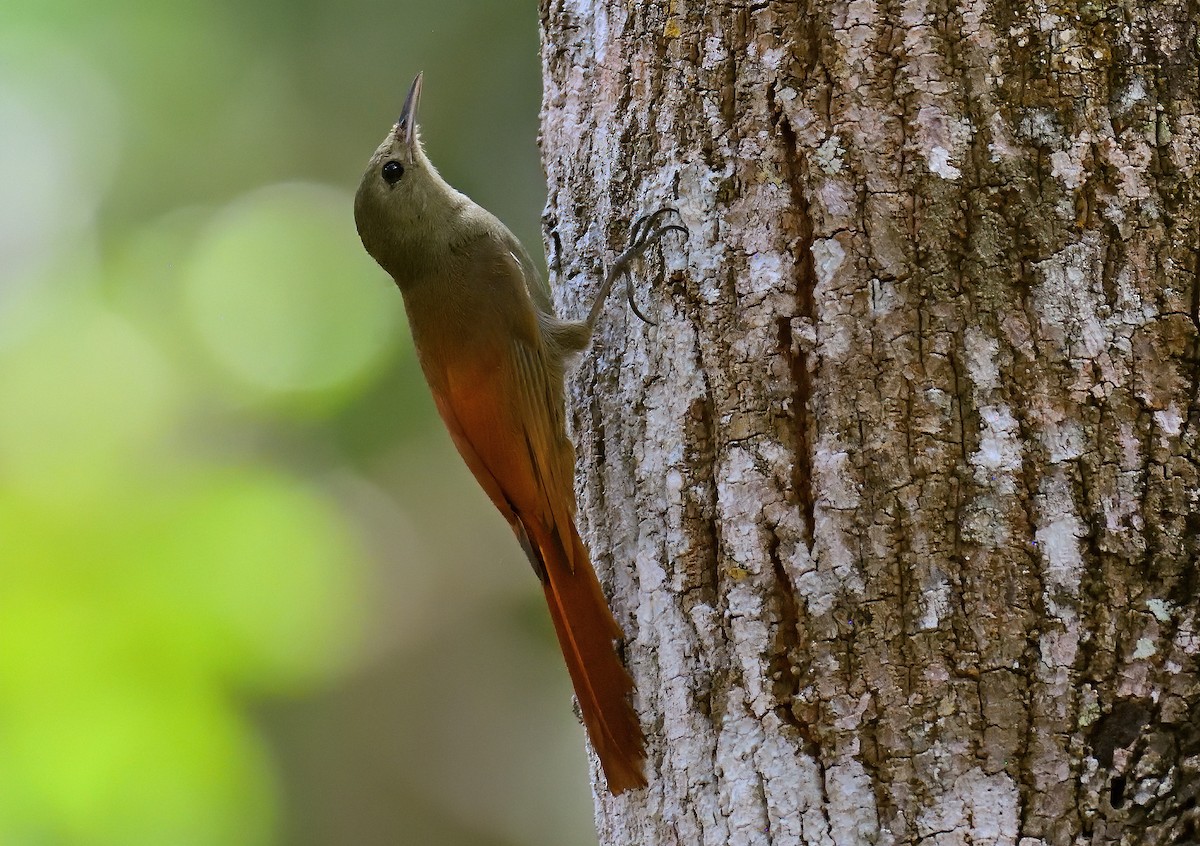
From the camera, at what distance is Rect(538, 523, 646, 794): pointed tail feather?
1949 millimetres

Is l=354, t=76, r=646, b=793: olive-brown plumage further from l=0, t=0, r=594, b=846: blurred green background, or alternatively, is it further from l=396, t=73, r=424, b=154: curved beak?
l=0, t=0, r=594, b=846: blurred green background

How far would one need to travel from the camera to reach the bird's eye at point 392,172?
320 centimetres

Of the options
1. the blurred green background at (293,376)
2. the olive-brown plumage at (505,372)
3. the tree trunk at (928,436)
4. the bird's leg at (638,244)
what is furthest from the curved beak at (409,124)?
the blurred green background at (293,376)

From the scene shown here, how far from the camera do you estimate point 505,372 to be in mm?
2766

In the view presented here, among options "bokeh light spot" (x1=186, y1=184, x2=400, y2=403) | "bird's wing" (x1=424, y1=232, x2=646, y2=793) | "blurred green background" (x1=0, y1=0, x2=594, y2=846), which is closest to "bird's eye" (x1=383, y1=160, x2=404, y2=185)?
"bird's wing" (x1=424, y1=232, x2=646, y2=793)

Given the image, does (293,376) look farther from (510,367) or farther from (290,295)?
(510,367)

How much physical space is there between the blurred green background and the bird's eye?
176cm

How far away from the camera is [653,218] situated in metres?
2.04

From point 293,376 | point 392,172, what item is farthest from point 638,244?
point 293,376

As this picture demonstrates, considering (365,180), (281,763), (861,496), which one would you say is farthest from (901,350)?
(281,763)

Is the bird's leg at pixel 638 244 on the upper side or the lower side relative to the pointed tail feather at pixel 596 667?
upper

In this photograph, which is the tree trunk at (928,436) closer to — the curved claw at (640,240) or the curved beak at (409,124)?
the curved claw at (640,240)

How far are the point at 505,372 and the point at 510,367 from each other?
0.7 inches

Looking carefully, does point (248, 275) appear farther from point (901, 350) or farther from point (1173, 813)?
point (1173, 813)
